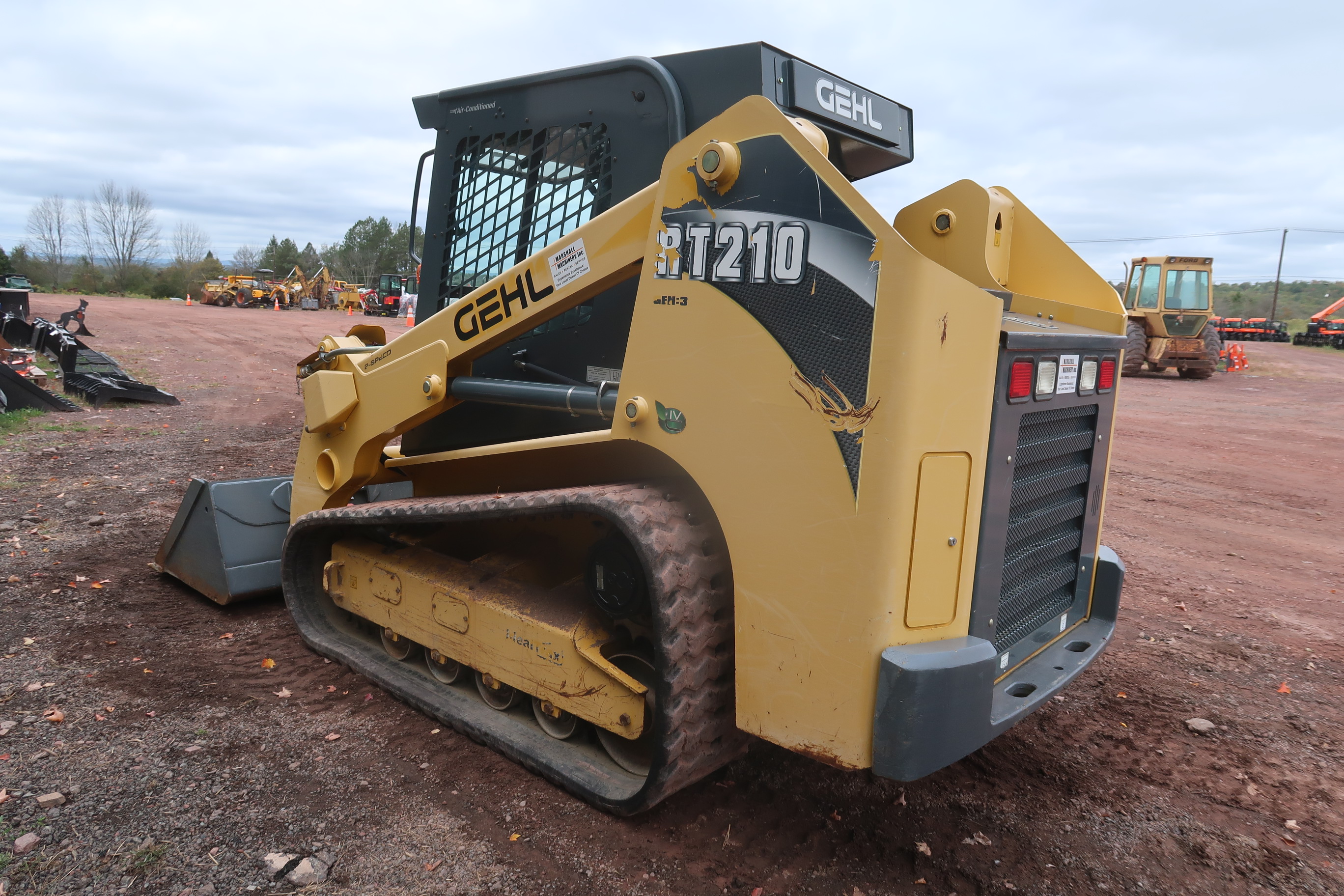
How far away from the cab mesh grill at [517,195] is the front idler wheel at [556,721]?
1.82m

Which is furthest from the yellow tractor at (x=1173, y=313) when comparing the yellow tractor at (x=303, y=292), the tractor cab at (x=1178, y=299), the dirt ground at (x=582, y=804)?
the yellow tractor at (x=303, y=292)

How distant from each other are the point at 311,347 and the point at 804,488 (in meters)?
20.0

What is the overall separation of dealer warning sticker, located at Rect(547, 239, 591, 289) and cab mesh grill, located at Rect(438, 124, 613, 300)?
42 centimetres

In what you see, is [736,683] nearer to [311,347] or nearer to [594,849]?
[594,849]

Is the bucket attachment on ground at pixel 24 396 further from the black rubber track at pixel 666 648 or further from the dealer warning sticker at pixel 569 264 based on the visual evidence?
the dealer warning sticker at pixel 569 264

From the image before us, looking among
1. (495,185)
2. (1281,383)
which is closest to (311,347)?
(495,185)

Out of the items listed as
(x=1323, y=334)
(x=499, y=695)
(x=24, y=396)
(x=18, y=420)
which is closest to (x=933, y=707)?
(x=499, y=695)

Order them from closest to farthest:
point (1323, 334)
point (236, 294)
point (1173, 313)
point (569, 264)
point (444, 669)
Answer: point (569, 264) → point (444, 669) → point (1173, 313) → point (1323, 334) → point (236, 294)

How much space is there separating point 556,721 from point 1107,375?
7.70 ft

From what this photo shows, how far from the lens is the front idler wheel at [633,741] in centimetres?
291

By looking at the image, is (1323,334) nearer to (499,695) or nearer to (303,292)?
(499,695)

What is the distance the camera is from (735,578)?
8.13 feet

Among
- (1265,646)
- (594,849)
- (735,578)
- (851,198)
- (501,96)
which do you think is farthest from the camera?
(1265,646)

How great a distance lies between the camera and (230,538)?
177 inches
